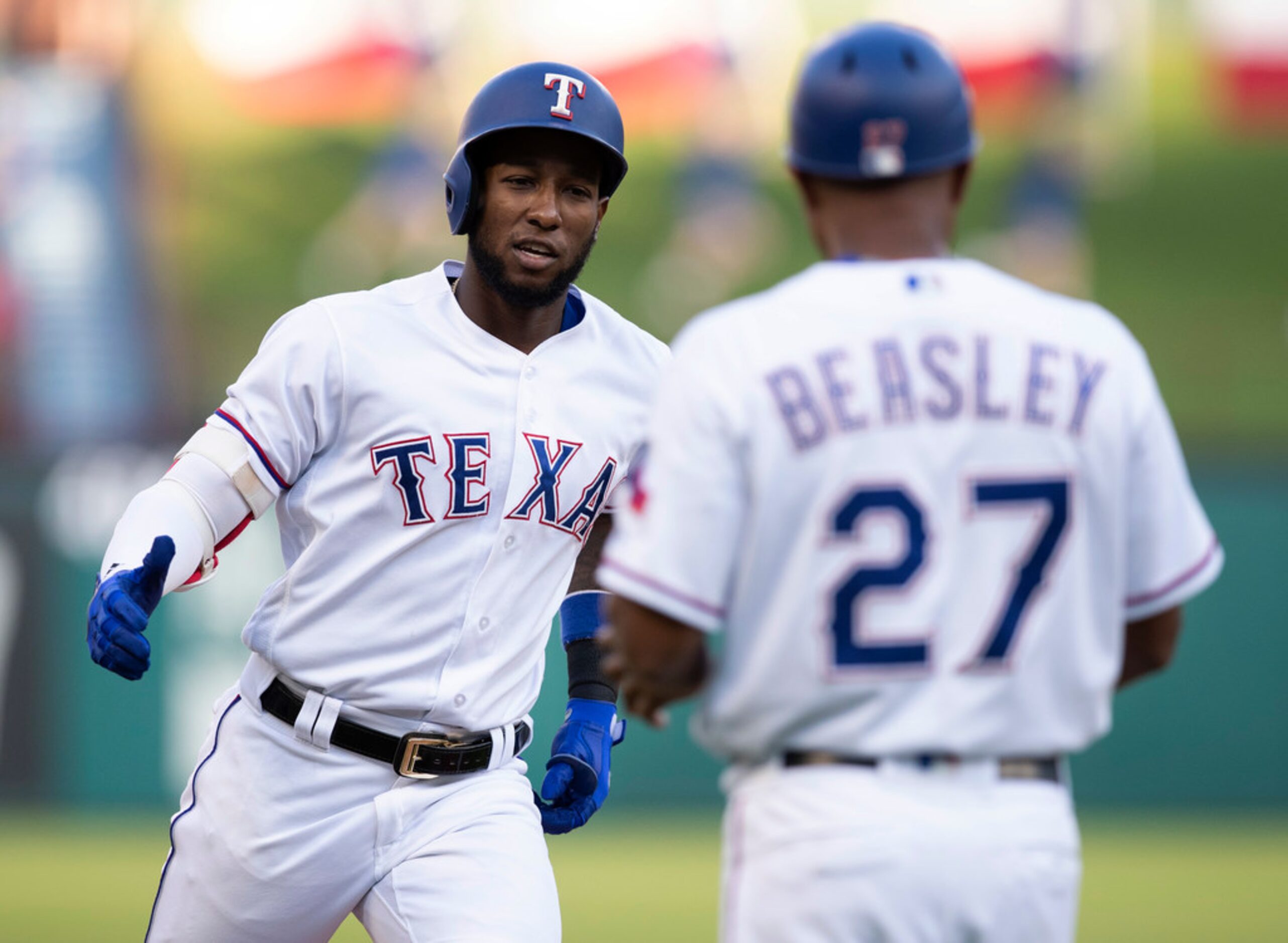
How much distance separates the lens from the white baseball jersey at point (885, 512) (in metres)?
2.26

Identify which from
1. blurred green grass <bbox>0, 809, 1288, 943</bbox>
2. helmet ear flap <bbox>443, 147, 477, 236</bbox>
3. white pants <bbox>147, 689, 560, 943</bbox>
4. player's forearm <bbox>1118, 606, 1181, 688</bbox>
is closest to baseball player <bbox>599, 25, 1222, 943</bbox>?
player's forearm <bbox>1118, 606, 1181, 688</bbox>

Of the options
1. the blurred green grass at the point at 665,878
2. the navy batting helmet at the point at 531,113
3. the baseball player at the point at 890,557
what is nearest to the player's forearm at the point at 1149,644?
the baseball player at the point at 890,557

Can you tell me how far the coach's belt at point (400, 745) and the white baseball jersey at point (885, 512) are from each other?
3.80 ft

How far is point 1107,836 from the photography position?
27.9 ft

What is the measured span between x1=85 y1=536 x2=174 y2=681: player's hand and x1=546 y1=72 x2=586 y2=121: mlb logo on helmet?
3.78 ft

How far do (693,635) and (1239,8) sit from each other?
9.27 m

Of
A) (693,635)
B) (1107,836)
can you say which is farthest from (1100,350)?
(1107,836)

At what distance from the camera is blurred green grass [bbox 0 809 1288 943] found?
6535 mm

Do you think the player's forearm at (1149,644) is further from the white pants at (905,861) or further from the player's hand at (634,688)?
the player's hand at (634,688)

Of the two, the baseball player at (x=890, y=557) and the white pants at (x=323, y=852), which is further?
the white pants at (x=323, y=852)

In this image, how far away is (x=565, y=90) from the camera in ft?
11.7

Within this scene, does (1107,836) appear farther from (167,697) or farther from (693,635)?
(693,635)

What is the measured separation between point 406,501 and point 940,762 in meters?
1.40

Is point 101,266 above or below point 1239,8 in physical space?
below
